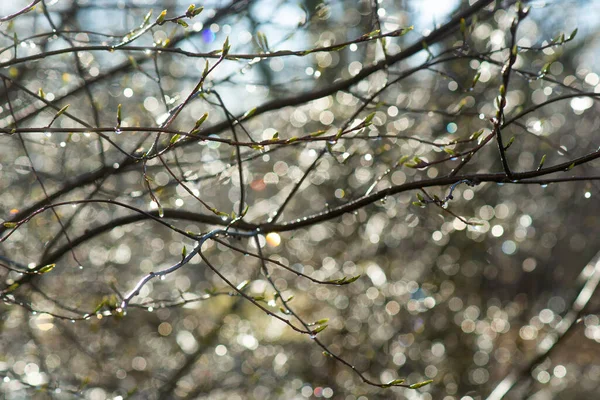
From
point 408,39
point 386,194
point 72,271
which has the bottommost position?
point 386,194

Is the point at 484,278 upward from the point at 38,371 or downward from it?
upward

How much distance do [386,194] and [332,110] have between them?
309 cm

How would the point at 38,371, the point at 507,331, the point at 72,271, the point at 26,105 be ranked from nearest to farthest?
the point at 26,105 → the point at 38,371 → the point at 72,271 → the point at 507,331

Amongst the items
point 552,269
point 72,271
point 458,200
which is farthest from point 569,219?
point 72,271

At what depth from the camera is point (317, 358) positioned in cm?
505

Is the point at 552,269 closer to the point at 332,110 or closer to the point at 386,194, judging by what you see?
the point at 332,110

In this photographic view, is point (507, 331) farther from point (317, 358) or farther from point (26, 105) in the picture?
point (26, 105)

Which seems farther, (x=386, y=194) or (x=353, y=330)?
(x=353, y=330)

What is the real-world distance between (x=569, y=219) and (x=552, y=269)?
58 cm

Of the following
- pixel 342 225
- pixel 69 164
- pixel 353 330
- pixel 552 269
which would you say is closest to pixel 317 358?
pixel 353 330

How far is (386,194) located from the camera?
192 centimetres

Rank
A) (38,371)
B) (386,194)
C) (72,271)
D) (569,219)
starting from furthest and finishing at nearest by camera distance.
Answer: (569,219) < (72,271) < (38,371) < (386,194)

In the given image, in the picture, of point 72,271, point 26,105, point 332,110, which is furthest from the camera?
point 332,110

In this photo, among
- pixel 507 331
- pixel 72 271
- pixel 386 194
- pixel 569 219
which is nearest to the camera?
pixel 386 194
